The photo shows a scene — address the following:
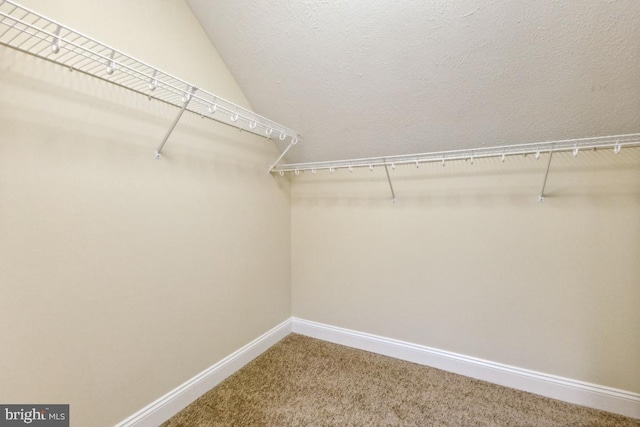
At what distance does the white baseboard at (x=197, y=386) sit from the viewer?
139cm

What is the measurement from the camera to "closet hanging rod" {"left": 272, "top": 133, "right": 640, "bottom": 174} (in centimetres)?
135

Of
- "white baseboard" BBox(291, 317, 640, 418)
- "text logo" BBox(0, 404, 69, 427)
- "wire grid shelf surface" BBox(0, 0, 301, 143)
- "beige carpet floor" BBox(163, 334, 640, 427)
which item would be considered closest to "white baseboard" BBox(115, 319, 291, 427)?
"beige carpet floor" BBox(163, 334, 640, 427)

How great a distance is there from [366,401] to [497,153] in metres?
1.58

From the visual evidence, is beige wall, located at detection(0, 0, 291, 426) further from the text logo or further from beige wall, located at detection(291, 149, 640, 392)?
beige wall, located at detection(291, 149, 640, 392)

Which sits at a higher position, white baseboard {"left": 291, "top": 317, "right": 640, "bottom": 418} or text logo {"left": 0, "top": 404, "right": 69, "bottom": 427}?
text logo {"left": 0, "top": 404, "right": 69, "bottom": 427}

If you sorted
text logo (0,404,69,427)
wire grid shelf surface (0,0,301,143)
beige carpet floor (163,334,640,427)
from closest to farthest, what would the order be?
wire grid shelf surface (0,0,301,143) → text logo (0,404,69,427) → beige carpet floor (163,334,640,427)

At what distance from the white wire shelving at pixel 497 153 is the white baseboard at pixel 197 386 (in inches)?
52.4

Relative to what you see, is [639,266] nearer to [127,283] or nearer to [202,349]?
[202,349]

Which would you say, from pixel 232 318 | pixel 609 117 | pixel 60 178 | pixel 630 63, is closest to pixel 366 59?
pixel 630 63

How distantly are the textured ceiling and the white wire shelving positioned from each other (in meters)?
0.09

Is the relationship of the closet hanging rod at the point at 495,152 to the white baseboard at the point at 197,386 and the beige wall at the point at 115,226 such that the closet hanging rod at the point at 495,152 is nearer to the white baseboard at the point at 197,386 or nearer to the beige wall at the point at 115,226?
the beige wall at the point at 115,226

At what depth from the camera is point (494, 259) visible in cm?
177

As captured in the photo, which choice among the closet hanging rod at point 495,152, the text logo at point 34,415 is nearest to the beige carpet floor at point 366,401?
the text logo at point 34,415

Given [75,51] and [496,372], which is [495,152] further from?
[75,51]
